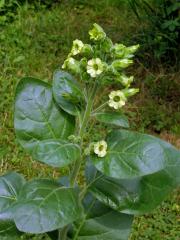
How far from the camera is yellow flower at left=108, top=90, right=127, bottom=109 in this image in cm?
151

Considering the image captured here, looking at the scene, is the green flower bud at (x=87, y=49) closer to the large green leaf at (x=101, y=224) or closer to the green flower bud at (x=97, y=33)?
the green flower bud at (x=97, y=33)

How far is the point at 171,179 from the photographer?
1561 mm

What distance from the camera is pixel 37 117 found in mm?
1557

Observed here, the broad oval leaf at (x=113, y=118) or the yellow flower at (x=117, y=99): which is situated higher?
the yellow flower at (x=117, y=99)

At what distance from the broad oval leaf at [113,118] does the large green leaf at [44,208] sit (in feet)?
0.69

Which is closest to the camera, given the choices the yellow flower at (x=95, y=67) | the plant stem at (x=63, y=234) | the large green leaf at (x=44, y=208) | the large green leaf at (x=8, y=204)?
the large green leaf at (x=44, y=208)

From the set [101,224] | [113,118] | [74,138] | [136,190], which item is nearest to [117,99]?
[113,118]

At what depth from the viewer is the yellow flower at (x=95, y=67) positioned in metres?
1.46

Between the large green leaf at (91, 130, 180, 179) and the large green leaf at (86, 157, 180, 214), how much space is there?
6 centimetres

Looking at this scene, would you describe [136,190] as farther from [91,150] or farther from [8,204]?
[8,204]

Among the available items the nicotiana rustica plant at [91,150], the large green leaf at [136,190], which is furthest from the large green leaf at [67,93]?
the large green leaf at [136,190]

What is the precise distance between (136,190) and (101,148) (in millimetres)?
179

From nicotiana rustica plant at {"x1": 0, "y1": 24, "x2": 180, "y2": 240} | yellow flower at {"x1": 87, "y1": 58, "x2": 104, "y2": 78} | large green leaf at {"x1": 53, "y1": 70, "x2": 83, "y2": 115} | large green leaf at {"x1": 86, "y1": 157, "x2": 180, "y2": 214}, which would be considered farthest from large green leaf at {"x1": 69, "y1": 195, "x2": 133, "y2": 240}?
yellow flower at {"x1": 87, "y1": 58, "x2": 104, "y2": 78}

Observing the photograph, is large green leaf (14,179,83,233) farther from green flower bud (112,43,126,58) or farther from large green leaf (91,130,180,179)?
green flower bud (112,43,126,58)
